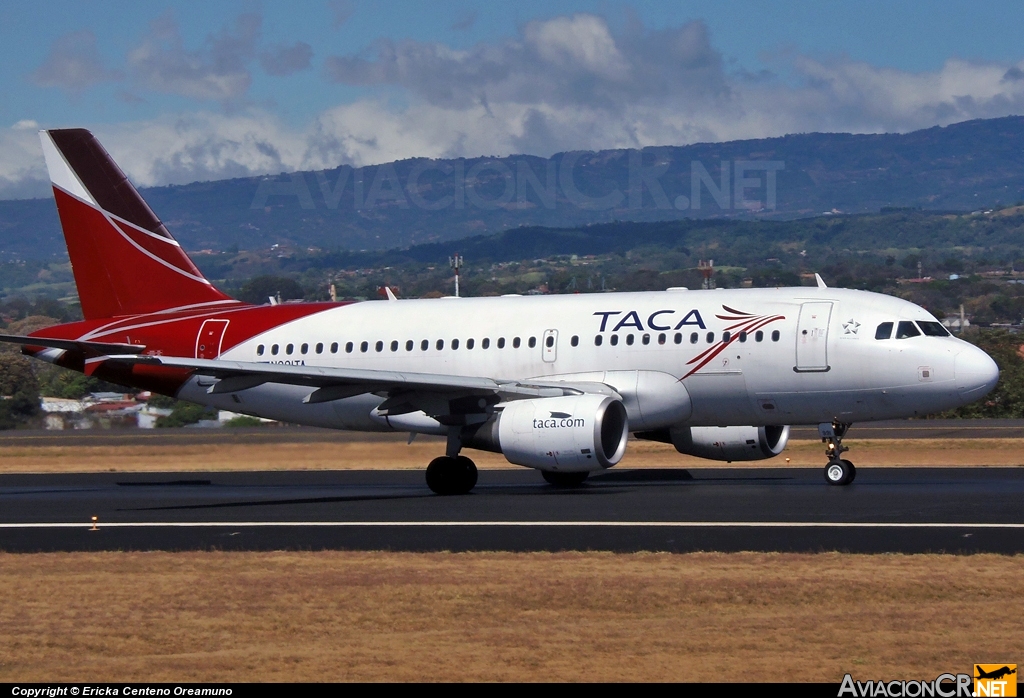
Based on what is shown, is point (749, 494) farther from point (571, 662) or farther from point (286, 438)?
point (286, 438)

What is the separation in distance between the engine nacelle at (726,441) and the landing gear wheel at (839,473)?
6.82 feet

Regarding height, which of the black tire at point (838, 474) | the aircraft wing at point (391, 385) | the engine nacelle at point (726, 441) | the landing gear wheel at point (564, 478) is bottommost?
the landing gear wheel at point (564, 478)

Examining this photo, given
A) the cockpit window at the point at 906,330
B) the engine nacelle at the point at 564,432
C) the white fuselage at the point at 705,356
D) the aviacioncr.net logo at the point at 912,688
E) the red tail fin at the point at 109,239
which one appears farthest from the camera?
the red tail fin at the point at 109,239

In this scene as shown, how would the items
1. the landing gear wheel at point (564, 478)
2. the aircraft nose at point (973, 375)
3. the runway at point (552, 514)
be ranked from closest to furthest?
the runway at point (552, 514) < the aircraft nose at point (973, 375) < the landing gear wheel at point (564, 478)

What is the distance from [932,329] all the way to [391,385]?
10.7 metres

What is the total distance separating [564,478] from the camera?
29.3 meters

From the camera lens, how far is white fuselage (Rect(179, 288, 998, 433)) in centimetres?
2697

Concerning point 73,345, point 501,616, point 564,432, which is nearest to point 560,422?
point 564,432

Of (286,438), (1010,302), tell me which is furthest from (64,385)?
(1010,302)

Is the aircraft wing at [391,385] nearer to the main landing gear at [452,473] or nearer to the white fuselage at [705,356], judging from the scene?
the white fuselage at [705,356]

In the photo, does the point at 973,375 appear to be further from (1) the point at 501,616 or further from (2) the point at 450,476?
(1) the point at 501,616

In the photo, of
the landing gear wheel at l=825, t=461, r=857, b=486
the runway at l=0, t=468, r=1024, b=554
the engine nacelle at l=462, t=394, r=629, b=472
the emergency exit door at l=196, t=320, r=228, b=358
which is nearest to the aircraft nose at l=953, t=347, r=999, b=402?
the runway at l=0, t=468, r=1024, b=554

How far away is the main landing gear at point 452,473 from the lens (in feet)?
92.1

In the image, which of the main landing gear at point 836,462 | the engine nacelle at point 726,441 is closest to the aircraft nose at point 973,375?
the main landing gear at point 836,462
